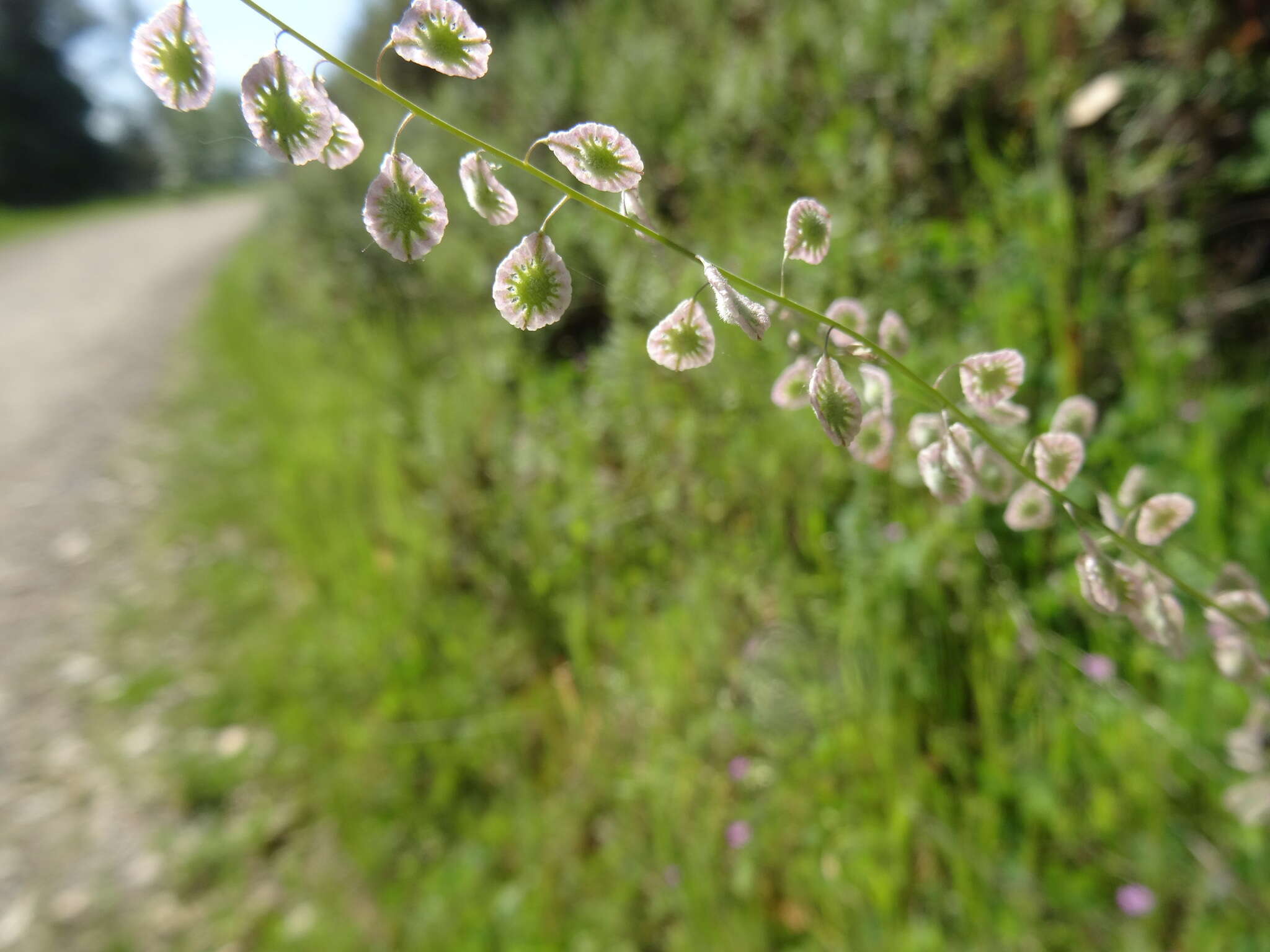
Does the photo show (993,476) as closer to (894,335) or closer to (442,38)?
(894,335)

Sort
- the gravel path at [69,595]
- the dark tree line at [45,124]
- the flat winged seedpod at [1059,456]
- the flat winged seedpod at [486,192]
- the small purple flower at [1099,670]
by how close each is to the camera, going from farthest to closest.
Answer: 1. the dark tree line at [45,124]
2. the gravel path at [69,595]
3. the small purple flower at [1099,670]
4. the flat winged seedpod at [1059,456]
5. the flat winged seedpod at [486,192]

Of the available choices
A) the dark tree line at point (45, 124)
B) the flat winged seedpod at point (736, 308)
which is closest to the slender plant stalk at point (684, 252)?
the flat winged seedpod at point (736, 308)

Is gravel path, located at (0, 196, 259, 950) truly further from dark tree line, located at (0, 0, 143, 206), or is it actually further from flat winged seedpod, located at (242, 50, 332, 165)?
dark tree line, located at (0, 0, 143, 206)

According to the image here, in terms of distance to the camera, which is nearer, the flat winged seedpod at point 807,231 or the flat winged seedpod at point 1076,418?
the flat winged seedpod at point 807,231

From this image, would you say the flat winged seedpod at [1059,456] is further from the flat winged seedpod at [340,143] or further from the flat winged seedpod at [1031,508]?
the flat winged seedpod at [340,143]

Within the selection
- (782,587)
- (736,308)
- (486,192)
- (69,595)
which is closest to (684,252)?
(736,308)

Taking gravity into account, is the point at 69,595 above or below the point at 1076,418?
below
